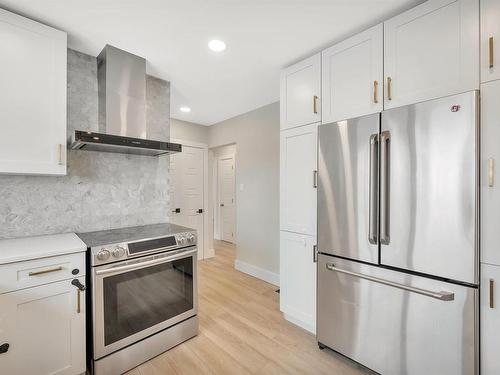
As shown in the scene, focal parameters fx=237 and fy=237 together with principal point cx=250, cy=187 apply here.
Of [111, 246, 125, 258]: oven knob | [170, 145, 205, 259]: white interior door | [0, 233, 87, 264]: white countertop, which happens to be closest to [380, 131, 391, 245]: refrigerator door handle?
[111, 246, 125, 258]: oven knob

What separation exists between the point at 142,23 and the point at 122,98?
661mm

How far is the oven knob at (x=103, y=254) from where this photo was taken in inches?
62.9

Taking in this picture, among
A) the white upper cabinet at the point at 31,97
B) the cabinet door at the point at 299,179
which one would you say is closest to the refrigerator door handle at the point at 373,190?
the cabinet door at the point at 299,179

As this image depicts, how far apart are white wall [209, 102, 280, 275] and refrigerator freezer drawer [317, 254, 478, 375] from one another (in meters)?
1.52

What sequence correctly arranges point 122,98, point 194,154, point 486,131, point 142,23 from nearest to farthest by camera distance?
point 486,131 → point 142,23 → point 122,98 → point 194,154

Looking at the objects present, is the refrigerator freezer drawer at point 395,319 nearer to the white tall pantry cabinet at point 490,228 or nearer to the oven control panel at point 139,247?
the white tall pantry cabinet at point 490,228

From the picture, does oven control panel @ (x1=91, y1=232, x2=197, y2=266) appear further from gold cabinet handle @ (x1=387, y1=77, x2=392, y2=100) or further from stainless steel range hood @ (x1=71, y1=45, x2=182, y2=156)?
gold cabinet handle @ (x1=387, y1=77, x2=392, y2=100)

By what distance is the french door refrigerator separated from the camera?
1329mm

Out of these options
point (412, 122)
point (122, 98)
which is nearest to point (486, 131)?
point (412, 122)

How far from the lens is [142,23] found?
173 cm

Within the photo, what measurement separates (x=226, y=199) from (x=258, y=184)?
2.25 m

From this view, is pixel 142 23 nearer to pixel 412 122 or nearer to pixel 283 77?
pixel 283 77

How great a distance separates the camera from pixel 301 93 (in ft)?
7.20

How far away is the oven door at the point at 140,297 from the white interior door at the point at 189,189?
209 centimetres
